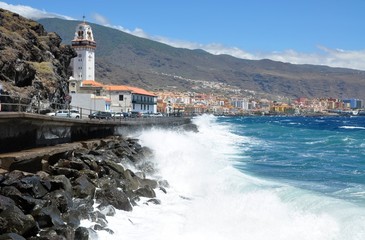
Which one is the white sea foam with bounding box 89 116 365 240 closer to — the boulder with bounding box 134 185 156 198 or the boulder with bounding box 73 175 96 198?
the boulder with bounding box 134 185 156 198

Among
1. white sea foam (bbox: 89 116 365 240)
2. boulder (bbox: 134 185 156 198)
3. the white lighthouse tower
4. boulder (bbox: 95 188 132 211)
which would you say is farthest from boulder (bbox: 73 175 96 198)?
the white lighthouse tower

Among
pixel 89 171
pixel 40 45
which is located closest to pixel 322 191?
pixel 89 171

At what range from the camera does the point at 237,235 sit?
438 inches

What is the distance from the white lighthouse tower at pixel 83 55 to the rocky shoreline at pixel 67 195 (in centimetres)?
8086

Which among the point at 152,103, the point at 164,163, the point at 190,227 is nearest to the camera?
the point at 190,227

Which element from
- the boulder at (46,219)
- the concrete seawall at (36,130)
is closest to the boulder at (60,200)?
the boulder at (46,219)

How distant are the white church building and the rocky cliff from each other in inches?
218

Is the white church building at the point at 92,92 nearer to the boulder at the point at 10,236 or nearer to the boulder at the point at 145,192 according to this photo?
the boulder at the point at 145,192

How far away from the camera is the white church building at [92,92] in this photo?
67250 millimetres

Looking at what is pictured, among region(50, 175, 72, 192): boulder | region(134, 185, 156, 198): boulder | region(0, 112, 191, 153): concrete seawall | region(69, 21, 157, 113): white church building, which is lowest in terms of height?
Result: region(134, 185, 156, 198): boulder

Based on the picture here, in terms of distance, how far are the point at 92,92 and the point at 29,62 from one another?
30438 millimetres

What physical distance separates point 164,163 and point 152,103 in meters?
71.5

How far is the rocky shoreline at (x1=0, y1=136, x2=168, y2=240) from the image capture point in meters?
8.73

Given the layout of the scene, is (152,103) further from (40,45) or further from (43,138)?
(43,138)
